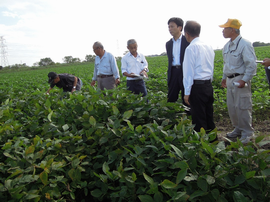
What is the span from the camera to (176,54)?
156 inches

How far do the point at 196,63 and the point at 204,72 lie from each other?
0.16 metres

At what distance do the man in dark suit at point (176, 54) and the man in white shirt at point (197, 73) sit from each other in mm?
764

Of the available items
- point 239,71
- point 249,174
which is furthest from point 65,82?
point 249,174

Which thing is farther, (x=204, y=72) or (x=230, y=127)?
(x=230, y=127)

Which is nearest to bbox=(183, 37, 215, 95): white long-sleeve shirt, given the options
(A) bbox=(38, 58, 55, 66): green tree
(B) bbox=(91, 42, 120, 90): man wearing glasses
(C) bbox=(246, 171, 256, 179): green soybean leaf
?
(C) bbox=(246, 171, 256, 179): green soybean leaf

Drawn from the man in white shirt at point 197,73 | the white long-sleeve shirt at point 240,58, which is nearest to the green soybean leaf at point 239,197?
the man in white shirt at point 197,73

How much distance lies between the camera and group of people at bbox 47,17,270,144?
A: 3006 millimetres

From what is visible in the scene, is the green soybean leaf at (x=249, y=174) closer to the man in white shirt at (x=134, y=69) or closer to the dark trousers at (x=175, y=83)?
the dark trousers at (x=175, y=83)

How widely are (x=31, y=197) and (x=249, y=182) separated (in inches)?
52.4

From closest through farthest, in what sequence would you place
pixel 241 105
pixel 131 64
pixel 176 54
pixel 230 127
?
pixel 241 105 → pixel 176 54 → pixel 230 127 → pixel 131 64

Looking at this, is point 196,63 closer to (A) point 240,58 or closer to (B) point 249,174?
(A) point 240,58

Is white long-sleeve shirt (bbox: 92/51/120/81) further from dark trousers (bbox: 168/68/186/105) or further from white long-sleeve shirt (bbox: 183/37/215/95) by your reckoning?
white long-sleeve shirt (bbox: 183/37/215/95)

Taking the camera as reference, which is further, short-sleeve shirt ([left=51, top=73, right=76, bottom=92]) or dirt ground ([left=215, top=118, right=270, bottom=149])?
short-sleeve shirt ([left=51, top=73, right=76, bottom=92])

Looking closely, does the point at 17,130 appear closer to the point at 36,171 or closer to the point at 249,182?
the point at 36,171
